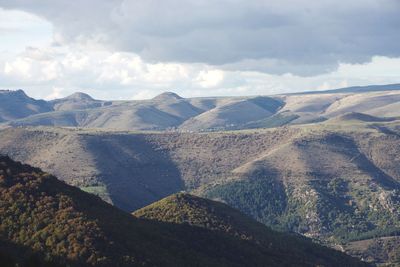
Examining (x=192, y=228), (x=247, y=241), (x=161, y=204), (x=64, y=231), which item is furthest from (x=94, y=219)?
(x=161, y=204)

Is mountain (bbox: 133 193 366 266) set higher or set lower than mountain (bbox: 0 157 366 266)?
lower

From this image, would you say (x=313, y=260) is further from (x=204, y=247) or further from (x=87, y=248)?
(x=87, y=248)

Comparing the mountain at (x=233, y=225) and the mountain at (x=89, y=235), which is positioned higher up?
the mountain at (x=89, y=235)

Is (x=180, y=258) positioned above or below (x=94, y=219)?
below

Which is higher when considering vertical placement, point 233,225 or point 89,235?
point 89,235

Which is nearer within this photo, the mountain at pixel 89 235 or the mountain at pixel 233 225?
the mountain at pixel 89 235

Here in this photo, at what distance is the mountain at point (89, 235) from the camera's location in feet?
375

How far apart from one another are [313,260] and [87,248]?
76.5 m

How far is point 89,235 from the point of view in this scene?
388 ft

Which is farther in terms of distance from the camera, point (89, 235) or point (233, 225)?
point (233, 225)

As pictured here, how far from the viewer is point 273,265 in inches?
5955

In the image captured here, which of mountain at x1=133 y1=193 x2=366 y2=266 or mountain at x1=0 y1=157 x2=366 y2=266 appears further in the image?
mountain at x1=133 y1=193 x2=366 y2=266

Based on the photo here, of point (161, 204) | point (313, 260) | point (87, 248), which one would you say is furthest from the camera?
point (161, 204)

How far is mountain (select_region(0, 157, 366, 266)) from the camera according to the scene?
11425 centimetres
